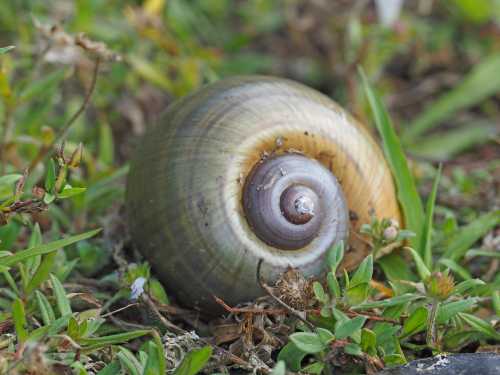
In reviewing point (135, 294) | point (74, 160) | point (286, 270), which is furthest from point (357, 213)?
point (74, 160)

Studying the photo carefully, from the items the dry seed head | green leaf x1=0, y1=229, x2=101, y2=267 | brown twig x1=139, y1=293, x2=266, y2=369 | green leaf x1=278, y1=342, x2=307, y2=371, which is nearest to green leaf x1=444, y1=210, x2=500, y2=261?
the dry seed head

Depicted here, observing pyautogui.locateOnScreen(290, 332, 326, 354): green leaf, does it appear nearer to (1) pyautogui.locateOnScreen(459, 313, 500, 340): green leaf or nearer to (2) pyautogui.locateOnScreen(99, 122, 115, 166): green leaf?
(1) pyautogui.locateOnScreen(459, 313, 500, 340): green leaf

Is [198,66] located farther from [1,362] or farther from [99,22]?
[1,362]

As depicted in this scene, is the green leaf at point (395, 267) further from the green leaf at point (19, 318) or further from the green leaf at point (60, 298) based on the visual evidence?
the green leaf at point (19, 318)

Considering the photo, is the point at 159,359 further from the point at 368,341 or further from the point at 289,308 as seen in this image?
the point at 368,341

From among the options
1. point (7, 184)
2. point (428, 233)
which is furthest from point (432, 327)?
point (7, 184)

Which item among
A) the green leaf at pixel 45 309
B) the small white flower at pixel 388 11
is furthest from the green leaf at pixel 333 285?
the small white flower at pixel 388 11
